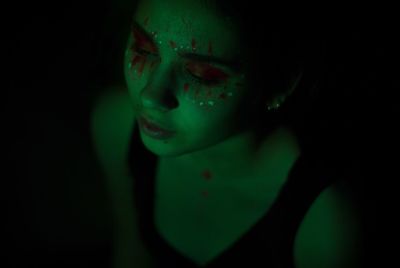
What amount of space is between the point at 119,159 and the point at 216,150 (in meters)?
0.30

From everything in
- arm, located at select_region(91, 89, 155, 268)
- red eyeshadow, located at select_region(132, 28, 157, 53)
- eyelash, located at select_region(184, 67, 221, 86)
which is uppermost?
red eyeshadow, located at select_region(132, 28, 157, 53)

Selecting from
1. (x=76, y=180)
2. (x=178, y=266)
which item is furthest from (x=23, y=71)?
(x=178, y=266)

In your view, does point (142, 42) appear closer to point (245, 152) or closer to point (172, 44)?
point (172, 44)

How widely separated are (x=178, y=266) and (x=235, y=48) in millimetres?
718

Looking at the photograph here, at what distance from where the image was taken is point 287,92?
0.75 metres

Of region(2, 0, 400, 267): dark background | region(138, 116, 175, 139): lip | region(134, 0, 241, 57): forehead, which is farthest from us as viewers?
region(2, 0, 400, 267): dark background

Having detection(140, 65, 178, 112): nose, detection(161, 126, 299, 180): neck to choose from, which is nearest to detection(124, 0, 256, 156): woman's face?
detection(140, 65, 178, 112): nose

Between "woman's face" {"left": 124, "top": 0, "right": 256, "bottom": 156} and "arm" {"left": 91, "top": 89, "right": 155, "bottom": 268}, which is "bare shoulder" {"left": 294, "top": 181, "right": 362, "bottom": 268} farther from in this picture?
→ "arm" {"left": 91, "top": 89, "right": 155, "bottom": 268}

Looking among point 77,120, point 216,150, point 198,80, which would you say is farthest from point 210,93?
point 77,120

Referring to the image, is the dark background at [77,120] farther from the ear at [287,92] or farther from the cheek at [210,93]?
the cheek at [210,93]

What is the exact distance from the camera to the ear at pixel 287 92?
0.73 metres

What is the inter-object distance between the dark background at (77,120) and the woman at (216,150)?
12 centimetres

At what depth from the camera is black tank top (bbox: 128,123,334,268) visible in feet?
2.75

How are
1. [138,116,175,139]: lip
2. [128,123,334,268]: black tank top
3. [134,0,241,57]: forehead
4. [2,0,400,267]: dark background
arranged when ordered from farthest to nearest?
[2,0,400,267]: dark background
[128,123,334,268]: black tank top
[138,116,175,139]: lip
[134,0,241,57]: forehead
